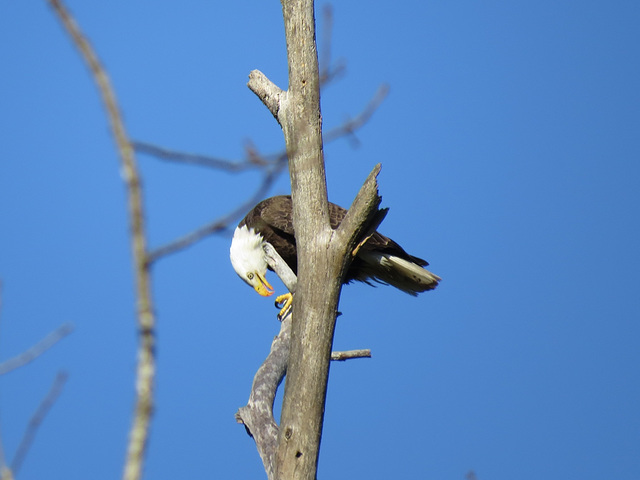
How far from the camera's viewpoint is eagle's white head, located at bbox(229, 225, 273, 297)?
19.0ft

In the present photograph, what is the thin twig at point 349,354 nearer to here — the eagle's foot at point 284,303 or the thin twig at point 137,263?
the eagle's foot at point 284,303

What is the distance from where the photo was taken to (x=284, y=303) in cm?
534

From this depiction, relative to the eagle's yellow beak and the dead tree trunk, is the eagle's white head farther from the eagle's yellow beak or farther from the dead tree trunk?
the dead tree trunk

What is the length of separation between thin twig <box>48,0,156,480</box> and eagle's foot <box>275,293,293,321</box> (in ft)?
13.0

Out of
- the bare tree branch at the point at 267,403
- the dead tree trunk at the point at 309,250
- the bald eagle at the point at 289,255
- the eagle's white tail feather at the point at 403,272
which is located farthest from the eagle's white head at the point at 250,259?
the dead tree trunk at the point at 309,250

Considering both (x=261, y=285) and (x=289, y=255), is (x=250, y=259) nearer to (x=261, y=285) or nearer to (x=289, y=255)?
(x=261, y=285)

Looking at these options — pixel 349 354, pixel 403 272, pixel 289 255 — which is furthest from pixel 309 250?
pixel 289 255

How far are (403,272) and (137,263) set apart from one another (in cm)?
444

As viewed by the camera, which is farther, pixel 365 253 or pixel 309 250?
pixel 365 253

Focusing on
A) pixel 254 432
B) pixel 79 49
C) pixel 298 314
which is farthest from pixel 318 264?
pixel 79 49

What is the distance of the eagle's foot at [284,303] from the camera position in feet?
16.5

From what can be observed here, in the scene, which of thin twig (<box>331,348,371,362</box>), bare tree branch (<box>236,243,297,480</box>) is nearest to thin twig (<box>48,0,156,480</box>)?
bare tree branch (<box>236,243,297,480</box>)

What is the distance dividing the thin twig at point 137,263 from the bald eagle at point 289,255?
4.06 metres

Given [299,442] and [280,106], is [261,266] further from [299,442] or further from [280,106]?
[299,442]
